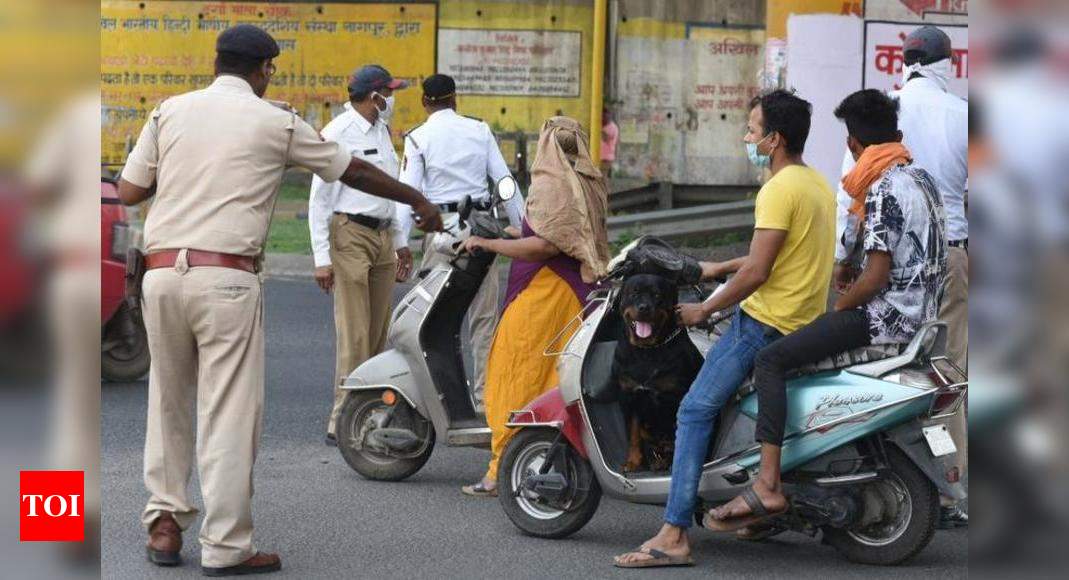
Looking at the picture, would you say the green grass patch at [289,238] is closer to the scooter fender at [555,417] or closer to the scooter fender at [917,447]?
the scooter fender at [555,417]

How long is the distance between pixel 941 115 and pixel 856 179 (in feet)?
3.53

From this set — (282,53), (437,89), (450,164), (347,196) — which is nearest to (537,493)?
(347,196)

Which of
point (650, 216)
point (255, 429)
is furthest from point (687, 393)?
point (650, 216)

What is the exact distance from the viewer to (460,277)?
7184mm

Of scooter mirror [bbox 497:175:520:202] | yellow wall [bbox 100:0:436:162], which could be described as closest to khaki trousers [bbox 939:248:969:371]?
scooter mirror [bbox 497:175:520:202]

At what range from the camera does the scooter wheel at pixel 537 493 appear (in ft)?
19.9

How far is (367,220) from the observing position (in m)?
7.99

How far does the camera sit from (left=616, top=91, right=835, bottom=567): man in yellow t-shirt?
5508 mm

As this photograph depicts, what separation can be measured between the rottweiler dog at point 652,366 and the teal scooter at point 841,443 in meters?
0.06

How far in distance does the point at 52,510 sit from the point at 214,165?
278 cm

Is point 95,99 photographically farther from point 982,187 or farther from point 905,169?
point 905,169

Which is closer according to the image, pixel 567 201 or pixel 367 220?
pixel 567 201

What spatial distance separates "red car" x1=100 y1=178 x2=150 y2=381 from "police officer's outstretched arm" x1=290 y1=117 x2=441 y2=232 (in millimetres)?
3602

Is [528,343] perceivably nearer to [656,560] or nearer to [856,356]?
[656,560]
